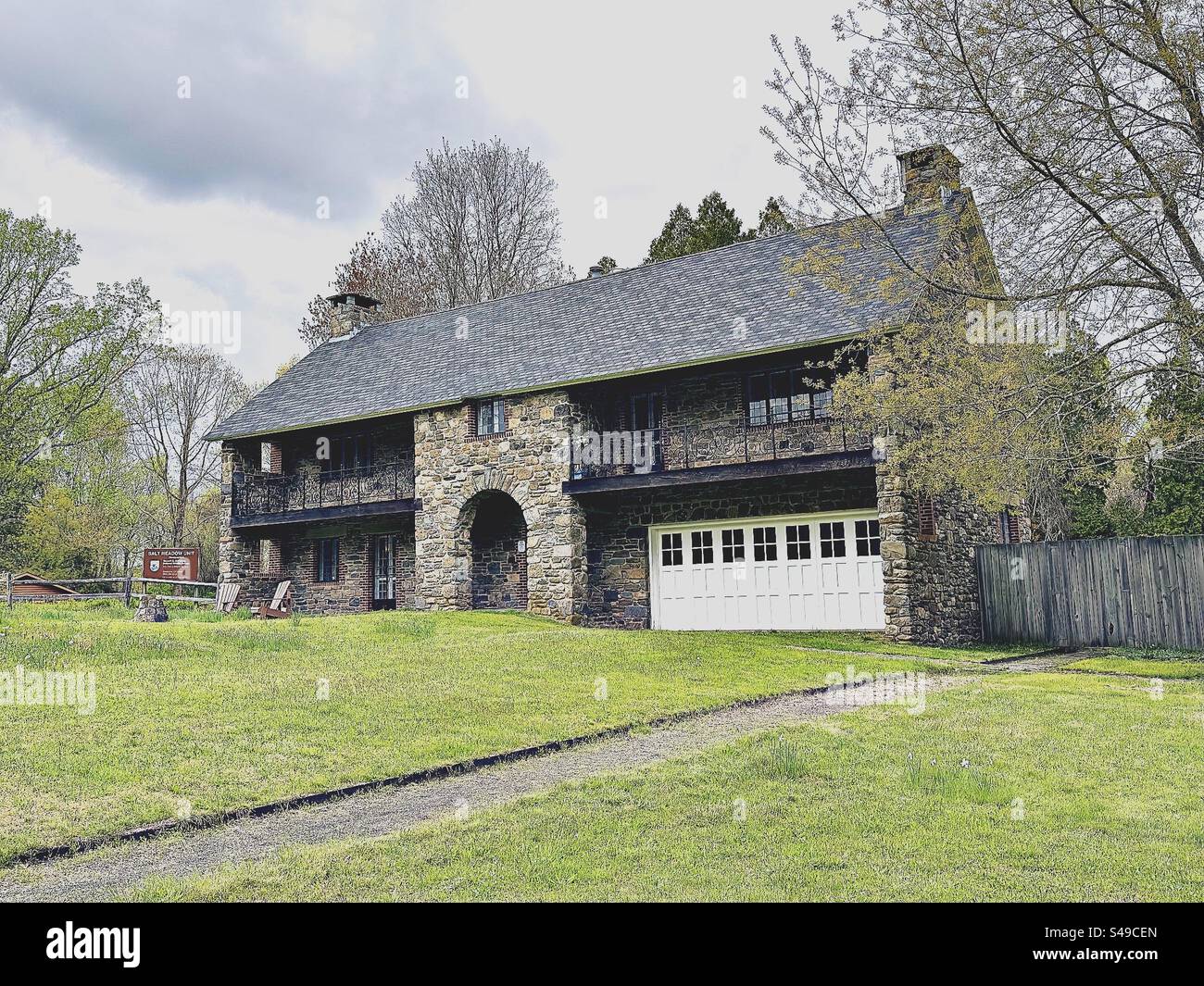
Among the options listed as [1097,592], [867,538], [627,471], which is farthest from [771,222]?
[1097,592]

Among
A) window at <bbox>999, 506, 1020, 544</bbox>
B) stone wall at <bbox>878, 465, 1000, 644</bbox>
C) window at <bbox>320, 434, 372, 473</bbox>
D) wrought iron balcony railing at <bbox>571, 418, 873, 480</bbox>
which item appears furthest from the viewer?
window at <bbox>320, 434, 372, 473</bbox>

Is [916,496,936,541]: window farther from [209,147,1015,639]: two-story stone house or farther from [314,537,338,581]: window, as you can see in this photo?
[314,537,338,581]: window

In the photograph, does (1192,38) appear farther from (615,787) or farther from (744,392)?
(744,392)

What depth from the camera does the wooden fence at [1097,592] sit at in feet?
58.7

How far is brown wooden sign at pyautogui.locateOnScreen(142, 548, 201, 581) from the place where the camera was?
938 inches

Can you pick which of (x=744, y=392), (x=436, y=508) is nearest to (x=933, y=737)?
(x=744, y=392)

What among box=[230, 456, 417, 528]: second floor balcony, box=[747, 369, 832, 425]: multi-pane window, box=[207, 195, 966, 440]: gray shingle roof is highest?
box=[207, 195, 966, 440]: gray shingle roof

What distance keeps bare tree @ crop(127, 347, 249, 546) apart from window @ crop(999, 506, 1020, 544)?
1134 inches

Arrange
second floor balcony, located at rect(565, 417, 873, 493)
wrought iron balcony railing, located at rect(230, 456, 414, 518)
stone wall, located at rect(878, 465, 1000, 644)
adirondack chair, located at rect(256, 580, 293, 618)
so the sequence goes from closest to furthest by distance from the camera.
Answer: stone wall, located at rect(878, 465, 1000, 644) < second floor balcony, located at rect(565, 417, 873, 493) < adirondack chair, located at rect(256, 580, 293, 618) < wrought iron balcony railing, located at rect(230, 456, 414, 518)

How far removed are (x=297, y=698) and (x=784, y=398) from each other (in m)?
12.6

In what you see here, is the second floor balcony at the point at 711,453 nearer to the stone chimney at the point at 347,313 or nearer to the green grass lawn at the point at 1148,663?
the green grass lawn at the point at 1148,663

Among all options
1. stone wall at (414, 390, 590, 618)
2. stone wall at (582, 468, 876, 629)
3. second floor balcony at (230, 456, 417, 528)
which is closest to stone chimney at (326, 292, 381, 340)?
second floor balcony at (230, 456, 417, 528)

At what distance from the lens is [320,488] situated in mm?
26625

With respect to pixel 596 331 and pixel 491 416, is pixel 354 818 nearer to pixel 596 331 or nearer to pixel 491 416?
pixel 491 416
